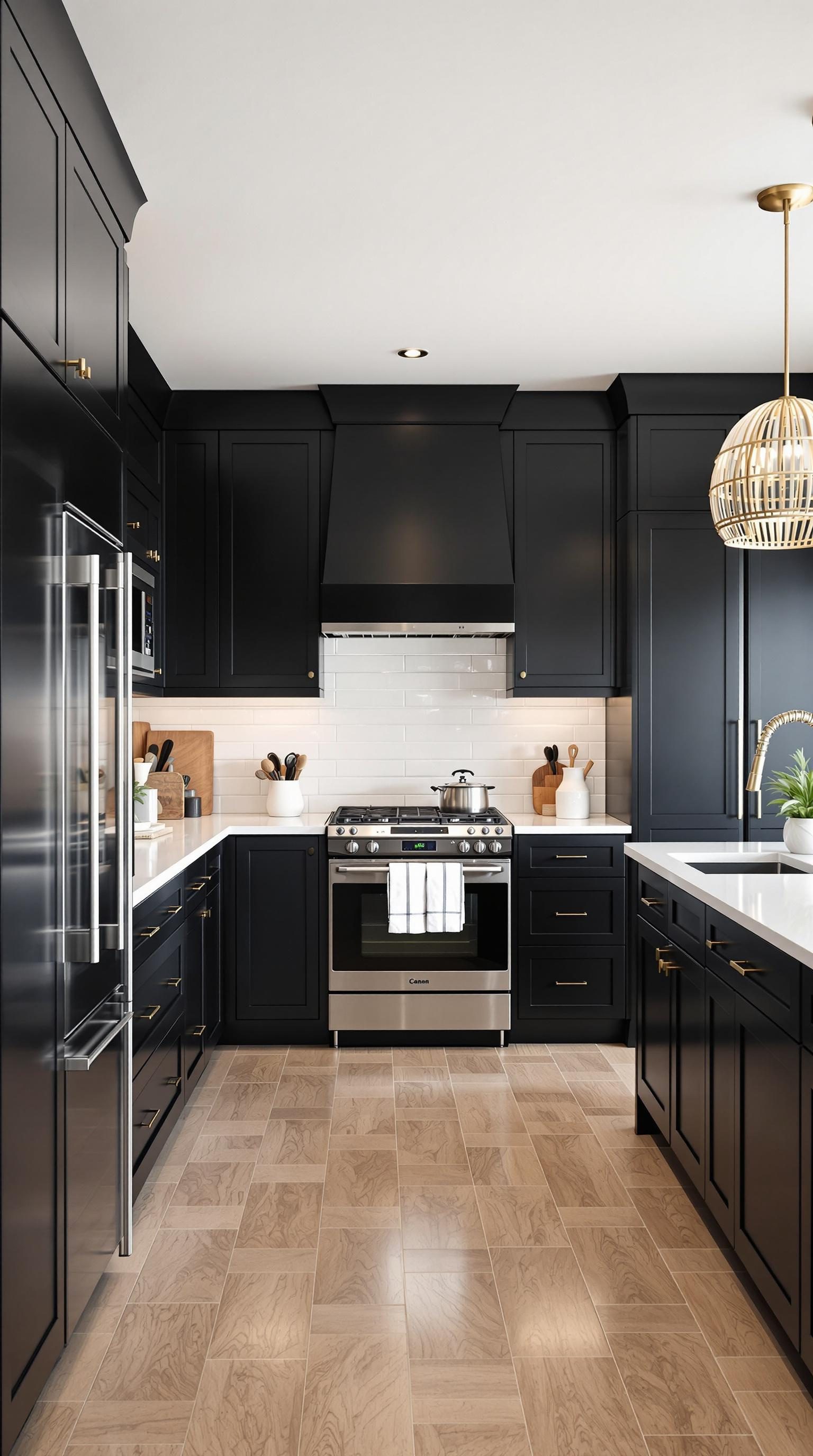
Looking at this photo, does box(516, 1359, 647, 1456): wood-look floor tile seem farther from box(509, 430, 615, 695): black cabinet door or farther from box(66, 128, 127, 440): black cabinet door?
box(509, 430, 615, 695): black cabinet door

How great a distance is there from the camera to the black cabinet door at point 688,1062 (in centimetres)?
257

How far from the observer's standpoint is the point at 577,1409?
1.92 metres

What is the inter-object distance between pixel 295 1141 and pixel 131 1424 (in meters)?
1.33

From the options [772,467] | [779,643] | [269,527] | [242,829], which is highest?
[269,527]

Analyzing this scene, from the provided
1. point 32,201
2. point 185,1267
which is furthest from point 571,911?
point 32,201

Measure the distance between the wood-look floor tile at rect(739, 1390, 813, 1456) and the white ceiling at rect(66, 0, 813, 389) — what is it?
2.80 metres

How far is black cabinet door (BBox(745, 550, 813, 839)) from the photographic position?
4180mm

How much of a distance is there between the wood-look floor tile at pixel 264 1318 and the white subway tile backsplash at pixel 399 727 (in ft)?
8.32

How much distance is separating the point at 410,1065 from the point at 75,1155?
2.09m

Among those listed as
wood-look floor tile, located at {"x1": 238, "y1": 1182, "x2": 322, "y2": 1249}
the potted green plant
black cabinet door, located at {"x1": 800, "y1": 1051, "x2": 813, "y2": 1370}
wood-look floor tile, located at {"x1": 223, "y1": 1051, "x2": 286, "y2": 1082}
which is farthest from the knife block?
black cabinet door, located at {"x1": 800, "y1": 1051, "x2": 813, "y2": 1370}

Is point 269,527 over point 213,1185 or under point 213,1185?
over

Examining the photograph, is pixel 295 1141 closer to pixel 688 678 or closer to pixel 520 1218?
pixel 520 1218

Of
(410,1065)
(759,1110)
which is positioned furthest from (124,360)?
(410,1065)

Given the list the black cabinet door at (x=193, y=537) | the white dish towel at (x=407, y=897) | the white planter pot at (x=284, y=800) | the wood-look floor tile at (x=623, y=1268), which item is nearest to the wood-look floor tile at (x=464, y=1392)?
the wood-look floor tile at (x=623, y=1268)
